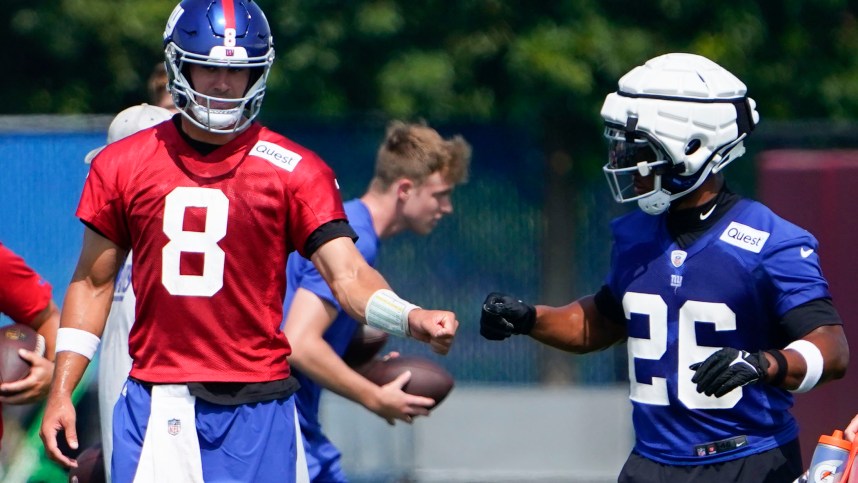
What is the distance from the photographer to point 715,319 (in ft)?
13.9

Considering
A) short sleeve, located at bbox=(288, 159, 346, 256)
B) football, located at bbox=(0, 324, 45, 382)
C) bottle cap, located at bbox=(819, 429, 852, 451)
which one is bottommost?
bottle cap, located at bbox=(819, 429, 852, 451)

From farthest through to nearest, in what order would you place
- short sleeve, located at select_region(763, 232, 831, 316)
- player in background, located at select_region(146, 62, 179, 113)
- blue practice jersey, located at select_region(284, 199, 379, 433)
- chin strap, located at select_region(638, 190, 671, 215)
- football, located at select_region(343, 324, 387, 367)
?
player in background, located at select_region(146, 62, 179, 113) → football, located at select_region(343, 324, 387, 367) → blue practice jersey, located at select_region(284, 199, 379, 433) → chin strap, located at select_region(638, 190, 671, 215) → short sleeve, located at select_region(763, 232, 831, 316)

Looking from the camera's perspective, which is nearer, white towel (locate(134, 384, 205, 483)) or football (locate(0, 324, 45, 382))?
white towel (locate(134, 384, 205, 483))

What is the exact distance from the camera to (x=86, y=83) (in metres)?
11.6

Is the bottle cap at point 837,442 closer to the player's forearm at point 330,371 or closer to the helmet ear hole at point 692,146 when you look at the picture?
the helmet ear hole at point 692,146

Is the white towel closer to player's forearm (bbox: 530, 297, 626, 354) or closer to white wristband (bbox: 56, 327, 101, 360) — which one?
white wristband (bbox: 56, 327, 101, 360)

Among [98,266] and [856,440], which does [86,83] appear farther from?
[856,440]

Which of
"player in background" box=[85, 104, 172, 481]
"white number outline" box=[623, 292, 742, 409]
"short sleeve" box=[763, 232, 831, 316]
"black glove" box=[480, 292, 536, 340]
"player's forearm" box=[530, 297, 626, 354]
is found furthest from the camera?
"player in background" box=[85, 104, 172, 481]

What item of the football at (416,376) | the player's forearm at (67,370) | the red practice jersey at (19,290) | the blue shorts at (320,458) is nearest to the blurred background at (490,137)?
the red practice jersey at (19,290)

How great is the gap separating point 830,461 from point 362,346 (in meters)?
2.30

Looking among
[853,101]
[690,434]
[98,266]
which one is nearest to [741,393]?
[690,434]

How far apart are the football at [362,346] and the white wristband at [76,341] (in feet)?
5.11

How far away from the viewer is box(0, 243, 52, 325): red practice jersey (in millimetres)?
5020

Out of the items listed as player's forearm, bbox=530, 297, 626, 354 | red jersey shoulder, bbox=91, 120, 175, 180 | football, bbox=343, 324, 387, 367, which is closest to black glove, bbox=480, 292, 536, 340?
player's forearm, bbox=530, 297, 626, 354
